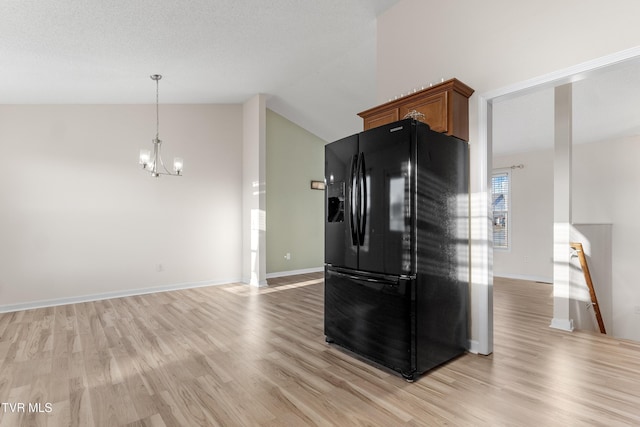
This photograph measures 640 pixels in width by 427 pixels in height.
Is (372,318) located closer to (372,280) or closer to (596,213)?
(372,280)

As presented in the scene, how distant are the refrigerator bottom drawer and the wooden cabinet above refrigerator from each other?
137 cm

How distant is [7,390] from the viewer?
2203 mm

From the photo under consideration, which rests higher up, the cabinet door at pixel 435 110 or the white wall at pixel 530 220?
the cabinet door at pixel 435 110

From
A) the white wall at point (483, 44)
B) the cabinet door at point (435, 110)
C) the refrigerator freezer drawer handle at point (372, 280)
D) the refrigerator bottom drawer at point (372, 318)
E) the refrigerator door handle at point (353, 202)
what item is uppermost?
the white wall at point (483, 44)

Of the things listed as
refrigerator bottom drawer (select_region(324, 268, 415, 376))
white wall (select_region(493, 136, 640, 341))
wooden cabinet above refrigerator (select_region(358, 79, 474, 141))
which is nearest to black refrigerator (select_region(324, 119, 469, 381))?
refrigerator bottom drawer (select_region(324, 268, 415, 376))

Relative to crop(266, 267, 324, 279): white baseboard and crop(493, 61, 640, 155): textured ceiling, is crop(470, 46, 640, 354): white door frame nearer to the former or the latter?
crop(493, 61, 640, 155): textured ceiling

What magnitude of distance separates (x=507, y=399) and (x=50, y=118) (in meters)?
6.11

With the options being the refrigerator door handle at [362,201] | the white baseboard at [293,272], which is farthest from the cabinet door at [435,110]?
the white baseboard at [293,272]

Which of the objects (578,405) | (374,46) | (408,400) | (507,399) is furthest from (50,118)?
(578,405)

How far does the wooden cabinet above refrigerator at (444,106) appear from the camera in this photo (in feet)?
8.77

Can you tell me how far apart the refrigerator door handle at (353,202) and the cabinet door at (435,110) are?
731mm

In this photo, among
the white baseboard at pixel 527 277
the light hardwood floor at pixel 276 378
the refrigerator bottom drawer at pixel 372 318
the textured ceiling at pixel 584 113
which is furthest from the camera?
the white baseboard at pixel 527 277

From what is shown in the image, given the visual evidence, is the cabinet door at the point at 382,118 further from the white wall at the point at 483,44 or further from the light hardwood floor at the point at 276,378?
the light hardwood floor at the point at 276,378

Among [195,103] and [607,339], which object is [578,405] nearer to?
[607,339]
